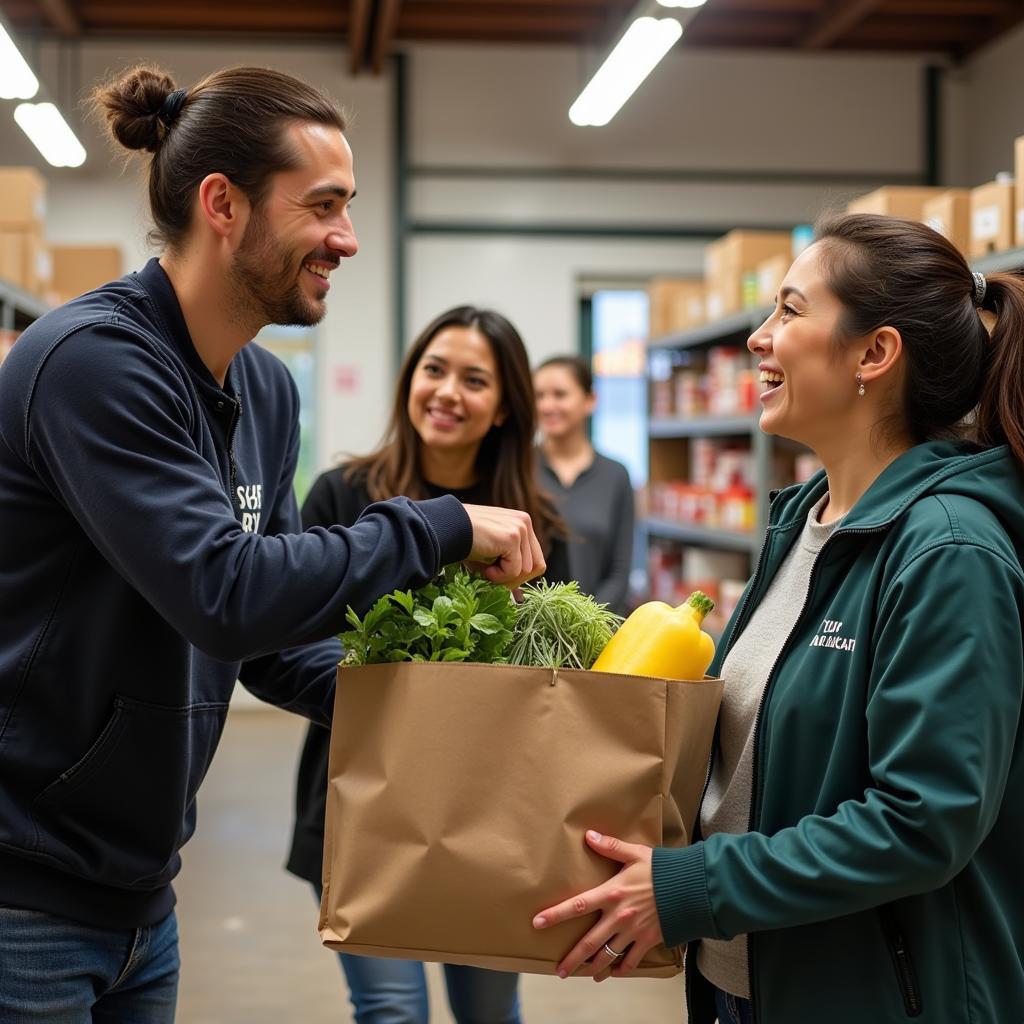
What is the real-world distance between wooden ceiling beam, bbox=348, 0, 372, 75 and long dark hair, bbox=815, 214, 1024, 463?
6.20 m

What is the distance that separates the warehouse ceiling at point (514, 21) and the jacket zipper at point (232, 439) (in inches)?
249

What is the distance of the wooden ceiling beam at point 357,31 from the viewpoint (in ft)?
23.4

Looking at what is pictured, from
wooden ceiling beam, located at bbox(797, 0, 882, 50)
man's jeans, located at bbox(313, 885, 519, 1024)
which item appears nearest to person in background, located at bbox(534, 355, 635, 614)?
man's jeans, located at bbox(313, 885, 519, 1024)

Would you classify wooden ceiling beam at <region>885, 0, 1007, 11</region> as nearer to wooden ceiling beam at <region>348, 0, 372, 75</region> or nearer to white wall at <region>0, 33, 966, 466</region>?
white wall at <region>0, 33, 966, 466</region>

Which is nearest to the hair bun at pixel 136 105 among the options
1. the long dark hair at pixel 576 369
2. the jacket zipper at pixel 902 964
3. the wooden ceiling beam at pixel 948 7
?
the jacket zipper at pixel 902 964

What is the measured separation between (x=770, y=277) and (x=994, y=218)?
1635 millimetres

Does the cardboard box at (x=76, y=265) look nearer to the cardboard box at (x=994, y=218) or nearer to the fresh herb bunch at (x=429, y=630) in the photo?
the cardboard box at (x=994, y=218)

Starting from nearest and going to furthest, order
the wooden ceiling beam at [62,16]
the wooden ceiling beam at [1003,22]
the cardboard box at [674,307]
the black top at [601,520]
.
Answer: the black top at [601,520] < the cardboard box at [674,307] < the wooden ceiling beam at [62,16] < the wooden ceiling beam at [1003,22]

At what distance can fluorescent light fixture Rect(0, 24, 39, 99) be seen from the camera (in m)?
4.92

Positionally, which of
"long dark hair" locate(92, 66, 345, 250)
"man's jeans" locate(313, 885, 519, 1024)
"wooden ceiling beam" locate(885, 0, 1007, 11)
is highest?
"wooden ceiling beam" locate(885, 0, 1007, 11)

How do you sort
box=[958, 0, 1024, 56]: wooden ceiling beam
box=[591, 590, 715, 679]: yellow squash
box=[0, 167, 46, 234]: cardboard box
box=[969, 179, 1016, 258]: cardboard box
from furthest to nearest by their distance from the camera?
box=[958, 0, 1024, 56]: wooden ceiling beam
box=[0, 167, 46, 234]: cardboard box
box=[969, 179, 1016, 258]: cardboard box
box=[591, 590, 715, 679]: yellow squash

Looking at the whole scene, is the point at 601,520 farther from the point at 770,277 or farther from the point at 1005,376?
the point at 1005,376

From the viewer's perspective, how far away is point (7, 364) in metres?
1.35

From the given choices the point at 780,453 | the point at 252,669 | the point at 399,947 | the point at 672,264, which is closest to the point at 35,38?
the point at 672,264
